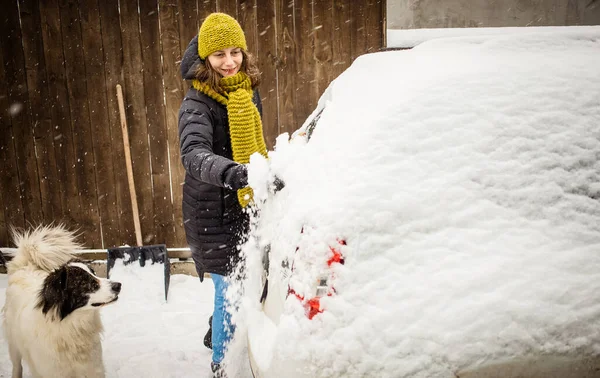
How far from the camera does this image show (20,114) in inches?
170

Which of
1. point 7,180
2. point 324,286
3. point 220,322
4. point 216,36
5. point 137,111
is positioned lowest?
point 220,322

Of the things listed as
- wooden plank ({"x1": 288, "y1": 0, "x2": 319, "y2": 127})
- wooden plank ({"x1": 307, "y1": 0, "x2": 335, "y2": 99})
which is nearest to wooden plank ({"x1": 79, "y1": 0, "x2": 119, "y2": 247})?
wooden plank ({"x1": 288, "y1": 0, "x2": 319, "y2": 127})

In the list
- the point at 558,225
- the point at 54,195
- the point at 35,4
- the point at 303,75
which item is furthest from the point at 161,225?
the point at 558,225

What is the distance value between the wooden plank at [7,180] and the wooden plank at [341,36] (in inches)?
137

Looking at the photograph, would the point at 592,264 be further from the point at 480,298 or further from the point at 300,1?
the point at 300,1

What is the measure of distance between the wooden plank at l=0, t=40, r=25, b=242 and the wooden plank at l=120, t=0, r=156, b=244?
4.27 feet

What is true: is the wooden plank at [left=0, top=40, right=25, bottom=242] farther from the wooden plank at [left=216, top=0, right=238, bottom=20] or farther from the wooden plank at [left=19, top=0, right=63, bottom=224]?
the wooden plank at [left=216, top=0, right=238, bottom=20]

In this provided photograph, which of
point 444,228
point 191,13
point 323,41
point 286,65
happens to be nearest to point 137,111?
point 191,13

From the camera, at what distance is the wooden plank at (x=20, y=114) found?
13.7 feet

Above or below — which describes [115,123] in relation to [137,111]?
below

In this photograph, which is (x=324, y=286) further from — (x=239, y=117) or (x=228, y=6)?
(x=228, y=6)

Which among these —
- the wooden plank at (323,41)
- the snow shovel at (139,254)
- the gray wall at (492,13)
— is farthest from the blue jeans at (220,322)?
the gray wall at (492,13)

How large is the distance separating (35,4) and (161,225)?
8.52 ft

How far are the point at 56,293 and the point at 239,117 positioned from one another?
1389 mm
